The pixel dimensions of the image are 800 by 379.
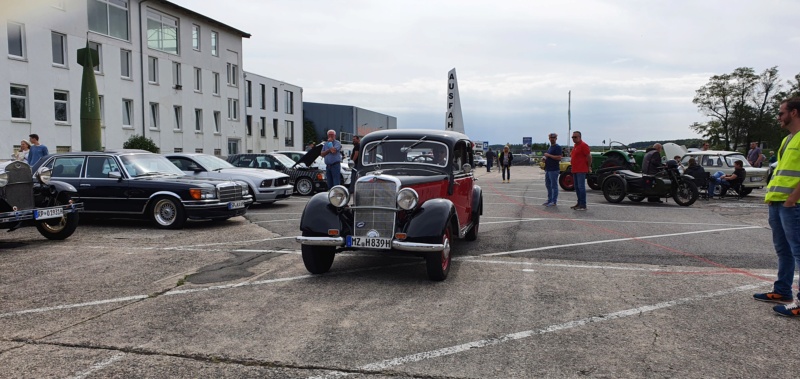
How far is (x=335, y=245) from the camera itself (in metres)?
6.32

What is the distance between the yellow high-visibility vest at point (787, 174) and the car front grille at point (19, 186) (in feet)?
32.0

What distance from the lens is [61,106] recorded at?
2786 centimetres

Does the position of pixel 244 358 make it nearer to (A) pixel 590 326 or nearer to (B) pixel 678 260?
(A) pixel 590 326

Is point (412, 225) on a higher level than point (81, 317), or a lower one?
higher

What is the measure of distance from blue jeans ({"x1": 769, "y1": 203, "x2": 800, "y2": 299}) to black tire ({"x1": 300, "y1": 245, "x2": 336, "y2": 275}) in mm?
4540

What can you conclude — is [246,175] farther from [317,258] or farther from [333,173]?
[317,258]

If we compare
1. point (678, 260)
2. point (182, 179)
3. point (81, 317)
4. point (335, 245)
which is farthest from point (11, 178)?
point (678, 260)

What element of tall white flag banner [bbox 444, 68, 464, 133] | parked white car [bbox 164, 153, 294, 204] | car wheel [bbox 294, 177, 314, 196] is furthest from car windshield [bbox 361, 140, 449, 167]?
car wheel [bbox 294, 177, 314, 196]

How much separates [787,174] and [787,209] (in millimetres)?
314

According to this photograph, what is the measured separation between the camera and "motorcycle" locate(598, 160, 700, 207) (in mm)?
15711

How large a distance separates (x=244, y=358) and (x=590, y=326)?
2.76 metres

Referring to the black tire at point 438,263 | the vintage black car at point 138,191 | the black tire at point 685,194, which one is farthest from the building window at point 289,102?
the black tire at point 438,263

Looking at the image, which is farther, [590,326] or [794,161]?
[794,161]

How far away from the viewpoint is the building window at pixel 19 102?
83.0 ft
